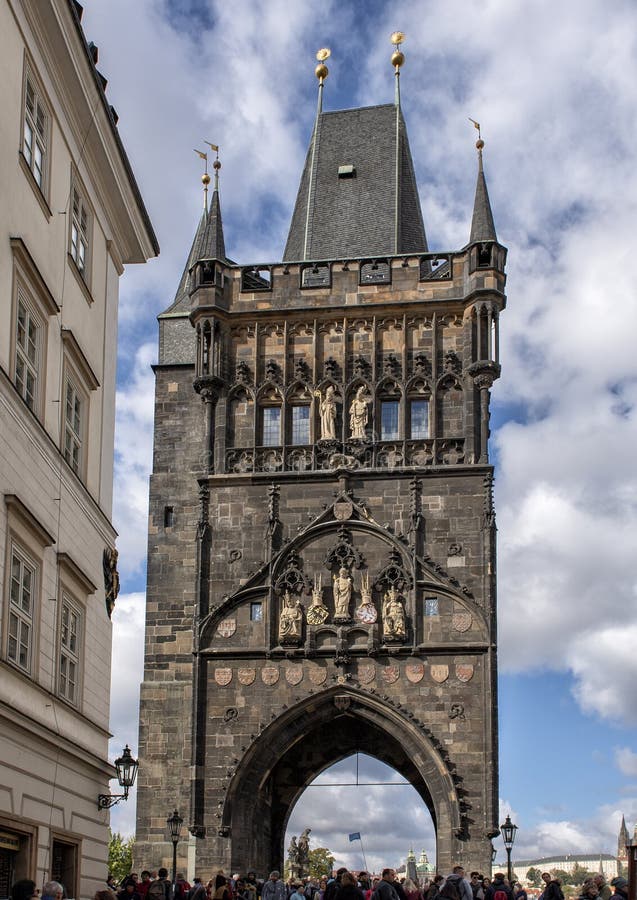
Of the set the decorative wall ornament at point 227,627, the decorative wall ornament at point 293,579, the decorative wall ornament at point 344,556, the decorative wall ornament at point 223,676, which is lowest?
the decorative wall ornament at point 223,676

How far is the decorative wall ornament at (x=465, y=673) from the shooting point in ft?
104

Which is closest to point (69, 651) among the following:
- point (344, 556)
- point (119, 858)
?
point (344, 556)

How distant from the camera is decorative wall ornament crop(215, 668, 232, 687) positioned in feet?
106

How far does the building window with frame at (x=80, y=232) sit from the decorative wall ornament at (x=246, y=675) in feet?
53.6

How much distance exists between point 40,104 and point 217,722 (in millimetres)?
19230

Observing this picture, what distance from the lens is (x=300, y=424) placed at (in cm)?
3447

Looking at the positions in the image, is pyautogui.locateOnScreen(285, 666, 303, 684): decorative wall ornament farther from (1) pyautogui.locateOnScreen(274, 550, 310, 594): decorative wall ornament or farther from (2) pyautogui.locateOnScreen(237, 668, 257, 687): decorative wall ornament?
(1) pyautogui.locateOnScreen(274, 550, 310, 594): decorative wall ornament

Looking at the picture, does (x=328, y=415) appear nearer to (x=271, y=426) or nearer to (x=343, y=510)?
(x=271, y=426)

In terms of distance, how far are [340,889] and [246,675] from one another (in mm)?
18347

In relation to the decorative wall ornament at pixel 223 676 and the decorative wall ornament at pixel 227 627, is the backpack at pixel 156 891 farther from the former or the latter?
the decorative wall ornament at pixel 227 627

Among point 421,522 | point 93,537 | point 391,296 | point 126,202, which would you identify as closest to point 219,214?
point 391,296

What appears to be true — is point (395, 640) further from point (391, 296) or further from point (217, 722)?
point (391, 296)

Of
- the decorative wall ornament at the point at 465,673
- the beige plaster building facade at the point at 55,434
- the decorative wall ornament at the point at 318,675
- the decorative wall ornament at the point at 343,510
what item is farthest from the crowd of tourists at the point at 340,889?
the decorative wall ornament at the point at 343,510

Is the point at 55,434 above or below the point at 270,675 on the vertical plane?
above
